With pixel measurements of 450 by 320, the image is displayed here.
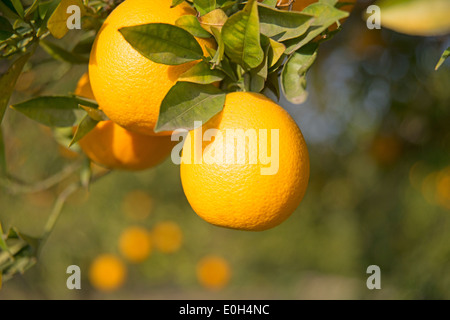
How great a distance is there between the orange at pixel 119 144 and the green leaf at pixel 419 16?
1.29ft

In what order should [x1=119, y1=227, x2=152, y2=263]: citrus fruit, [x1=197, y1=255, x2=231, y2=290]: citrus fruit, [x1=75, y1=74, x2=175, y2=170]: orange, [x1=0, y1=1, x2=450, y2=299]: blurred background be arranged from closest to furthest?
[x1=75, y1=74, x2=175, y2=170]: orange < [x1=0, y1=1, x2=450, y2=299]: blurred background < [x1=119, y1=227, x2=152, y2=263]: citrus fruit < [x1=197, y1=255, x2=231, y2=290]: citrus fruit

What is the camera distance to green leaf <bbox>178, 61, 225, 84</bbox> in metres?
0.51

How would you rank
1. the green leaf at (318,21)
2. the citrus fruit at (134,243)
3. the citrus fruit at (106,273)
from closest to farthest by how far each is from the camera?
the green leaf at (318,21), the citrus fruit at (106,273), the citrus fruit at (134,243)

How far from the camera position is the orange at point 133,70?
0.54 meters

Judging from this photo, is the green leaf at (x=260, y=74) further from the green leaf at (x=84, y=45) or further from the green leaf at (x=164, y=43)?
the green leaf at (x=84, y=45)

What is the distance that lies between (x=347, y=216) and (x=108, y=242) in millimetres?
1807

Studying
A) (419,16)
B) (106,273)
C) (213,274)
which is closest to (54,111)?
(419,16)

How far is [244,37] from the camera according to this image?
0.50 meters

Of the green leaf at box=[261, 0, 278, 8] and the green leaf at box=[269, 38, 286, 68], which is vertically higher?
the green leaf at box=[261, 0, 278, 8]

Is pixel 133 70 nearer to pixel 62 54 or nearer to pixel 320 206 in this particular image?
pixel 62 54

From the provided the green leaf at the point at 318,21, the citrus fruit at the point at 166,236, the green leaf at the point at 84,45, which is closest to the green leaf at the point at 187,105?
the green leaf at the point at 318,21

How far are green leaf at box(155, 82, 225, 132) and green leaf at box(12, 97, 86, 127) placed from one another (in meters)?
0.24

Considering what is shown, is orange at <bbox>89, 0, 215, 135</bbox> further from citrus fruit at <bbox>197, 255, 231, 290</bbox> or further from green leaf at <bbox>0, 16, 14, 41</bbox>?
citrus fruit at <bbox>197, 255, 231, 290</bbox>

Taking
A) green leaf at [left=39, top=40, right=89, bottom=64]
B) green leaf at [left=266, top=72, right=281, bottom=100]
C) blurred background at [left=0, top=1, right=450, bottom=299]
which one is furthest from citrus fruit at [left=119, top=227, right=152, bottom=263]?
green leaf at [left=266, top=72, right=281, bottom=100]
